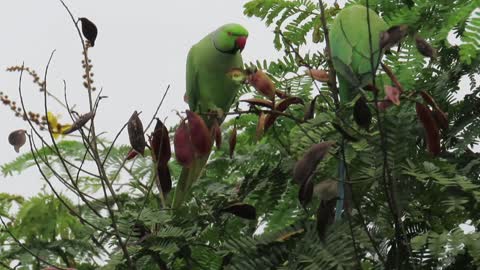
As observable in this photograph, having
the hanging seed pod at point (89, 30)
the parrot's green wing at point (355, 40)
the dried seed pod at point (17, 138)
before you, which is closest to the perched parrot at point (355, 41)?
the parrot's green wing at point (355, 40)

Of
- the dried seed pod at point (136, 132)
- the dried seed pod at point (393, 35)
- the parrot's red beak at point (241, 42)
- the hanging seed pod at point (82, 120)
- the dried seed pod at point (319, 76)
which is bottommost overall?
the dried seed pod at point (393, 35)

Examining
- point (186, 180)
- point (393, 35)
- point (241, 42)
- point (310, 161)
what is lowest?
point (310, 161)

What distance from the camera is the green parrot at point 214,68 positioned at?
5.50ft

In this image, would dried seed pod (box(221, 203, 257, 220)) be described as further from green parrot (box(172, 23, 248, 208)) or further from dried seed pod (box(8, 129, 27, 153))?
green parrot (box(172, 23, 248, 208))

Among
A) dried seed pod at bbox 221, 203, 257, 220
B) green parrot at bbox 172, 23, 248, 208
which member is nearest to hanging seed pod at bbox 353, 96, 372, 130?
dried seed pod at bbox 221, 203, 257, 220

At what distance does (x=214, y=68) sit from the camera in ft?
5.81

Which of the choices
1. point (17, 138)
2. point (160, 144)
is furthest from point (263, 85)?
point (17, 138)

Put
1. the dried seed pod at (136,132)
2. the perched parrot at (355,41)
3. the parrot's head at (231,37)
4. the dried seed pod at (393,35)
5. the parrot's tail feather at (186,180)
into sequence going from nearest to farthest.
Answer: the dried seed pod at (393,35), the dried seed pod at (136,132), the perched parrot at (355,41), the parrot's tail feather at (186,180), the parrot's head at (231,37)

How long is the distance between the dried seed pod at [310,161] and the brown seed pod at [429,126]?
152mm

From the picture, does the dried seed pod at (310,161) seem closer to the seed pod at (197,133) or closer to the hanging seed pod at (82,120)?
the seed pod at (197,133)

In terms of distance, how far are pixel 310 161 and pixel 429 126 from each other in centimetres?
19

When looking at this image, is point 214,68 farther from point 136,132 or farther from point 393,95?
point 393,95

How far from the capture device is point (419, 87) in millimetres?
1474

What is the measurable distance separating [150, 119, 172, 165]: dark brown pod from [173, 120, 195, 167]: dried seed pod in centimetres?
3
